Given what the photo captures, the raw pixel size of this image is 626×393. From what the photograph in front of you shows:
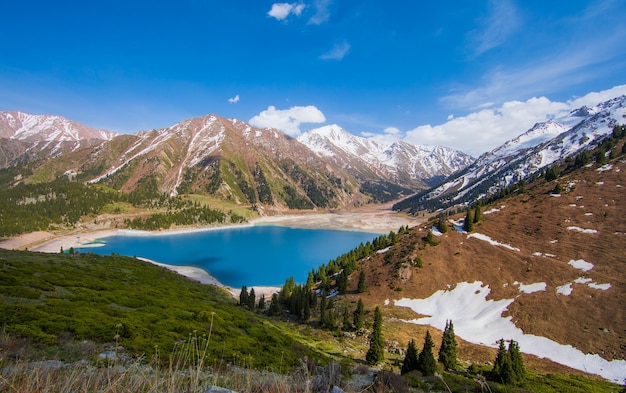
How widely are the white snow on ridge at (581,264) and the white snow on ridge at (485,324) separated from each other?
13.1 m

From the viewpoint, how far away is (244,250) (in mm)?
118875

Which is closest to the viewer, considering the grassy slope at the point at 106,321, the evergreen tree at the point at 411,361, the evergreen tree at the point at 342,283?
the grassy slope at the point at 106,321

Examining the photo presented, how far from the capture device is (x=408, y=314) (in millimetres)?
48125

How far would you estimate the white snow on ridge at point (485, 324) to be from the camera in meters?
32.2

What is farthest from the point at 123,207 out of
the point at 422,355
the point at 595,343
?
the point at 595,343

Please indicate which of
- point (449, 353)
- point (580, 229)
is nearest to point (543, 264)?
point (580, 229)

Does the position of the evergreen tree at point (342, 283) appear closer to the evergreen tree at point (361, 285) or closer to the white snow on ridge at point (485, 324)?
the evergreen tree at point (361, 285)

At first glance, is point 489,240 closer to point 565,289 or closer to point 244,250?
point 565,289

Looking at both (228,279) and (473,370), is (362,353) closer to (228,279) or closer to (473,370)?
(473,370)

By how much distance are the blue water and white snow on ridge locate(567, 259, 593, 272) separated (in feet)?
186

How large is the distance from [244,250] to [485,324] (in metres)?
92.3

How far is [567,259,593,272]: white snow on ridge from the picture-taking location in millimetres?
46409

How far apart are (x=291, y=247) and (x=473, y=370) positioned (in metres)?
102

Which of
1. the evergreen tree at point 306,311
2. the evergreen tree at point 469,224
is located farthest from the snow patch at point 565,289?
the evergreen tree at point 306,311
